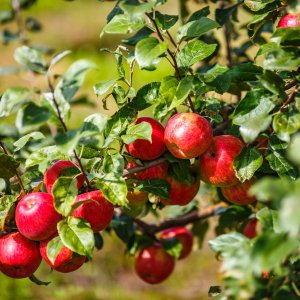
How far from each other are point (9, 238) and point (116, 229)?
450mm

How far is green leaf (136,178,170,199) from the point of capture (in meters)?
1.04

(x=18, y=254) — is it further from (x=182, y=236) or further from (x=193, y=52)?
(x=182, y=236)

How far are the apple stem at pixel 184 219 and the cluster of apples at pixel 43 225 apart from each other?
46 cm

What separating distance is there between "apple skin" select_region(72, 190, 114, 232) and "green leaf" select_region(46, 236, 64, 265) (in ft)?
0.19

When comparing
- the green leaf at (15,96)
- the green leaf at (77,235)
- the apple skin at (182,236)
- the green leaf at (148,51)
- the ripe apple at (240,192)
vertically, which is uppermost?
the green leaf at (15,96)

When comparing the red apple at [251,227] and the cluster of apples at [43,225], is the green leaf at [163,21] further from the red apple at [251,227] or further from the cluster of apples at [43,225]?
the red apple at [251,227]

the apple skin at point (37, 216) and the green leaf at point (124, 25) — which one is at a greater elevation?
the green leaf at point (124, 25)

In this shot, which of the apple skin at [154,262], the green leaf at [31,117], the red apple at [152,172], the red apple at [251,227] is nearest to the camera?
the green leaf at [31,117]

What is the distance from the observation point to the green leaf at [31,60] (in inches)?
30.7

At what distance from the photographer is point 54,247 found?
904mm

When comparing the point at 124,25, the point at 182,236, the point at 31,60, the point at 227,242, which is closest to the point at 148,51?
the point at 124,25

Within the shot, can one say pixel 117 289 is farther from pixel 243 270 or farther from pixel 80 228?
pixel 243 270

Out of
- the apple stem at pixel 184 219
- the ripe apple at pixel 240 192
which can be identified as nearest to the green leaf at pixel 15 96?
the ripe apple at pixel 240 192

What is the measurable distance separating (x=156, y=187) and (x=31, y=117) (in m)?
0.36
